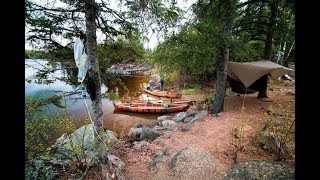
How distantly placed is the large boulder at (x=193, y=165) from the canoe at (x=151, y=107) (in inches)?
→ 366

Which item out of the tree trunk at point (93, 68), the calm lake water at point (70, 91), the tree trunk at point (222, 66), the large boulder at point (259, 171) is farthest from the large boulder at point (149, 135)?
Answer: the large boulder at point (259, 171)

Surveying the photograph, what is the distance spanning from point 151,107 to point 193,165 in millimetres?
10114

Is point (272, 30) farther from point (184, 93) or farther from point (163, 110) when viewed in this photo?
point (184, 93)

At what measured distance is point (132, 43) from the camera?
6.57 meters

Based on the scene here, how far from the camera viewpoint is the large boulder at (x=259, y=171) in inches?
153

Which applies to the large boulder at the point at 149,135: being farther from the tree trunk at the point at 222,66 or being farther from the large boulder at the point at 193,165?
the tree trunk at the point at 222,66

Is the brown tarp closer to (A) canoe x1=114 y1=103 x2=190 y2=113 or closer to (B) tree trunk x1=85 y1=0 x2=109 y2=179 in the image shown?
(A) canoe x1=114 y1=103 x2=190 y2=113

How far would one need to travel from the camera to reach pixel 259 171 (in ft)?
13.5

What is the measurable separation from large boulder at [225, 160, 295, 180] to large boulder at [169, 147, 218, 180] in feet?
1.71

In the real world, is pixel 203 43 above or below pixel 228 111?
above

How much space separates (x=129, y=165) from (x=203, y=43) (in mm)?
5425

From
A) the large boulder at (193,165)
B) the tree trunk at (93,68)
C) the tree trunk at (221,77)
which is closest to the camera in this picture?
the large boulder at (193,165)
